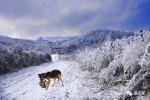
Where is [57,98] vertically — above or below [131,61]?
below

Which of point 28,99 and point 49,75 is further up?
point 49,75

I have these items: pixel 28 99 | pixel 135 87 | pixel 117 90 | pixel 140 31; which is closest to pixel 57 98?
pixel 28 99

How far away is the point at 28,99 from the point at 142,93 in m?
5.80

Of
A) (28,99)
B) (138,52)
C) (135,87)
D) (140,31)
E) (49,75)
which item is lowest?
(28,99)

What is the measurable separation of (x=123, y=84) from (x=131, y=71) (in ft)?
3.72

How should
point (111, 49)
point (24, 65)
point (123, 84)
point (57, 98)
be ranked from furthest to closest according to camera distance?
1. point (24, 65)
2. point (111, 49)
3. point (123, 84)
4. point (57, 98)

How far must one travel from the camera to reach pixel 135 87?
9266 mm

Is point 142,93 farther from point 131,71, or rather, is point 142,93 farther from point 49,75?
point 49,75

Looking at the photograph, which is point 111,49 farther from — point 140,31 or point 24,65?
point 24,65

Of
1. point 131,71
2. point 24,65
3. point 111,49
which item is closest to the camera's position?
point 131,71

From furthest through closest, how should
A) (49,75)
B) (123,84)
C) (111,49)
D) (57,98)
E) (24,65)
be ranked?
(24,65)
(111,49)
(123,84)
(57,98)
(49,75)

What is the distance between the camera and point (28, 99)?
34.0ft

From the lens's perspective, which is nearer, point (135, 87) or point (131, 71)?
point (135, 87)

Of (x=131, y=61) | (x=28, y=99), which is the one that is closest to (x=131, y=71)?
(x=131, y=61)
